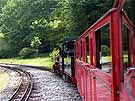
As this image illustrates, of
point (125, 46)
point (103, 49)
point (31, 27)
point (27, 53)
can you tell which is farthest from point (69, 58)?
point (31, 27)

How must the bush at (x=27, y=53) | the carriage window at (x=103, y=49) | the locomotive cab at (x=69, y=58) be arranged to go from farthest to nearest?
the bush at (x=27, y=53), the locomotive cab at (x=69, y=58), the carriage window at (x=103, y=49)

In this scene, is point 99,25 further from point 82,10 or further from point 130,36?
point 82,10

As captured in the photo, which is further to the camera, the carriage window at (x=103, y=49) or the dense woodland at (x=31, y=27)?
the dense woodland at (x=31, y=27)

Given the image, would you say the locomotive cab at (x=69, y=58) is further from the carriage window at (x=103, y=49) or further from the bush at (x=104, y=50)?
the bush at (x=104, y=50)

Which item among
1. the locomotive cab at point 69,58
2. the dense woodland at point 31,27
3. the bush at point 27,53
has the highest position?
the dense woodland at point 31,27

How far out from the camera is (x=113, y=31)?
4363mm

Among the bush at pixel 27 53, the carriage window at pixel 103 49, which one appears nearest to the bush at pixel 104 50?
the carriage window at pixel 103 49

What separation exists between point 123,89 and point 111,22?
87 cm

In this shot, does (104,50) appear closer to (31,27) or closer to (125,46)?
(125,46)

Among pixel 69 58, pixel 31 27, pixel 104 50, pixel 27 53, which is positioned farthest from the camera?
pixel 31 27

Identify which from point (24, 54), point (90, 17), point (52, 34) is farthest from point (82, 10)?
point (24, 54)

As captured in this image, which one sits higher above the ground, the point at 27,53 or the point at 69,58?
the point at 27,53

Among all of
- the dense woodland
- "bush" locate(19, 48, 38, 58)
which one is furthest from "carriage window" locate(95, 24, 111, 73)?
"bush" locate(19, 48, 38, 58)

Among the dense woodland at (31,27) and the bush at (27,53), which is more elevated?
the dense woodland at (31,27)
